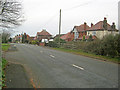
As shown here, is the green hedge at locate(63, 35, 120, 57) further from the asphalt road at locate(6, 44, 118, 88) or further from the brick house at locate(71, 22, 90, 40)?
the brick house at locate(71, 22, 90, 40)

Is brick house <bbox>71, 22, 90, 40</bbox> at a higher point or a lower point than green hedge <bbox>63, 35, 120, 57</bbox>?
higher

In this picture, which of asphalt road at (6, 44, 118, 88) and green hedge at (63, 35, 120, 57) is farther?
green hedge at (63, 35, 120, 57)

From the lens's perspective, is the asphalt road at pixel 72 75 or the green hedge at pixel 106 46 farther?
the green hedge at pixel 106 46

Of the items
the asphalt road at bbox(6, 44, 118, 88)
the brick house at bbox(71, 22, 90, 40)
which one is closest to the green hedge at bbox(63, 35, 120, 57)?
the asphalt road at bbox(6, 44, 118, 88)

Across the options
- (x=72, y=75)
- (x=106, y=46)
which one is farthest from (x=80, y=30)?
(x=72, y=75)


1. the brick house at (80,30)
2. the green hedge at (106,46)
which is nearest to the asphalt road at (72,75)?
the green hedge at (106,46)

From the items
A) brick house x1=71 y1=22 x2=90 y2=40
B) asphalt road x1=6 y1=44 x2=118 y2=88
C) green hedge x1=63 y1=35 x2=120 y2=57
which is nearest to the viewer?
asphalt road x1=6 y1=44 x2=118 y2=88

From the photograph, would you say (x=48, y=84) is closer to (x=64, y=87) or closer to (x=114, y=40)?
(x=64, y=87)

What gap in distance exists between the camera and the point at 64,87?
205 inches

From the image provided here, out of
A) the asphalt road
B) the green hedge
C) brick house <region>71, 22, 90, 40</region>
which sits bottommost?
the asphalt road

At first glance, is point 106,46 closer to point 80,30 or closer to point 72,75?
point 72,75

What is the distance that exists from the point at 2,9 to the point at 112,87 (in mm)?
9965

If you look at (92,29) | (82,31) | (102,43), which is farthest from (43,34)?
(102,43)

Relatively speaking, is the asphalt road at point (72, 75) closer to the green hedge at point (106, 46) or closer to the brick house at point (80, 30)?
the green hedge at point (106, 46)
